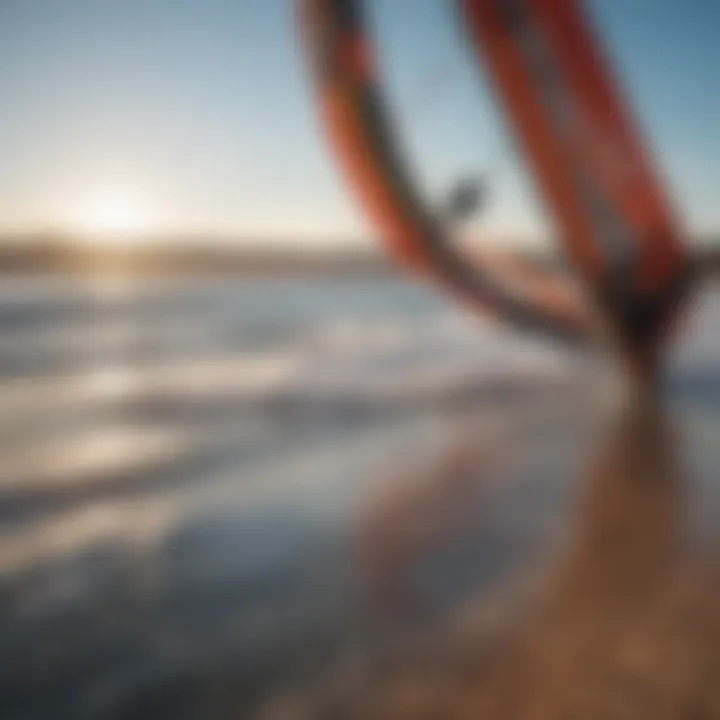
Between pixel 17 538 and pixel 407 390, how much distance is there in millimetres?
3105

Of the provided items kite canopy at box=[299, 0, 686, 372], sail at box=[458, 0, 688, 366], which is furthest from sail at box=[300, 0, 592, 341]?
sail at box=[458, 0, 688, 366]

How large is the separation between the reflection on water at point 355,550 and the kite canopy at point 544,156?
745mm

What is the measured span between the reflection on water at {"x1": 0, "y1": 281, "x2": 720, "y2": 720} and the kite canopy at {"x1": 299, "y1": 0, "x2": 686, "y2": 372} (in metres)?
0.74

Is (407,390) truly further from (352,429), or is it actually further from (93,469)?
(93,469)

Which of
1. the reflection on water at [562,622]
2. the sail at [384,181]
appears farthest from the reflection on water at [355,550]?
the sail at [384,181]

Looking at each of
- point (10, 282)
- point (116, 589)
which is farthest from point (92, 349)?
point (10, 282)

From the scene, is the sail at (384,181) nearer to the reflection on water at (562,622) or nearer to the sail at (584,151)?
the sail at (584,151)

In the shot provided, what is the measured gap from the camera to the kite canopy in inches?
175

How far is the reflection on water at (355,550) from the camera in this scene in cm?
196

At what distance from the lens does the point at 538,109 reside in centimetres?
442

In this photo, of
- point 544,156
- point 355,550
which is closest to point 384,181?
point 544,156

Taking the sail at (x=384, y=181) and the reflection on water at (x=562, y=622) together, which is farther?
the sail at (x=384, y=181)

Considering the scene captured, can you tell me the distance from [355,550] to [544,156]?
97.8 inches

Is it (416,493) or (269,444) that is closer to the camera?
(416,493)
